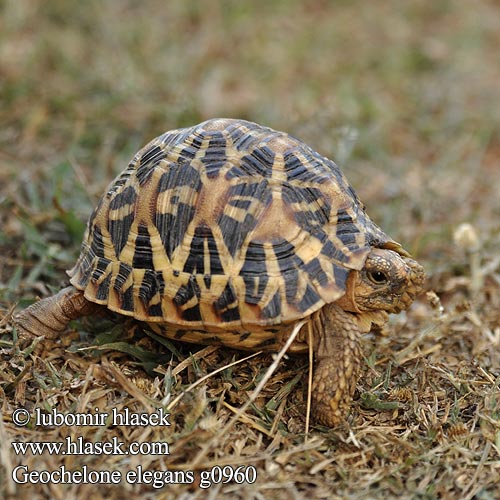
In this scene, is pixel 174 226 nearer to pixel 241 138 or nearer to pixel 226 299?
pixel 226 299

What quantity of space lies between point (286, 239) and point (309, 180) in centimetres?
33

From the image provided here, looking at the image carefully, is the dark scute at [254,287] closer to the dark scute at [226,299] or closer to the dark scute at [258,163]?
the dark scute at [226,299]

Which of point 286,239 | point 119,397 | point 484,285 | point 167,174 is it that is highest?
point 167,174

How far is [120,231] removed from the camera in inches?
121

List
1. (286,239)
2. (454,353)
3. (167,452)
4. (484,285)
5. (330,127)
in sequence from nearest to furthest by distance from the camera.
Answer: (167,452), (286,239), (454,353), (484,285), (330,127)

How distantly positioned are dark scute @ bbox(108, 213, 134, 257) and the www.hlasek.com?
2.45 feet

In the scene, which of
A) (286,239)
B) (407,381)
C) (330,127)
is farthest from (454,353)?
(330,127)

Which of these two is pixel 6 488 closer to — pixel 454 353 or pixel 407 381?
pixel 407 381

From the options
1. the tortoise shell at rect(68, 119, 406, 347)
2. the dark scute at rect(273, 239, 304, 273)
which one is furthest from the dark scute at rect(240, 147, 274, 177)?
the dark scute at rect(273, 239, 304, 273)

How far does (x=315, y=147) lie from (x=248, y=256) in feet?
8.05

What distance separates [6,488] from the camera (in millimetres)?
2418

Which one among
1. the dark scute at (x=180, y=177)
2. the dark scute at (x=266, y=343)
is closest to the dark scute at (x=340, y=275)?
the dark scute at (x=266, y=343)

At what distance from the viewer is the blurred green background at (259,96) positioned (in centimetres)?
459

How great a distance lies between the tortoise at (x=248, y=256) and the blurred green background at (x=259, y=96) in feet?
3.39
